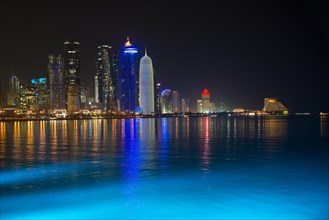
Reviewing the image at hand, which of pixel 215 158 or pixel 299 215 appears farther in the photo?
pixel 215 158

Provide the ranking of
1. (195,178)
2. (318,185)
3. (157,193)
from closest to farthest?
(157,193), (318,185), (195,178)

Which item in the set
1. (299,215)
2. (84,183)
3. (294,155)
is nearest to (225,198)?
(299,215)

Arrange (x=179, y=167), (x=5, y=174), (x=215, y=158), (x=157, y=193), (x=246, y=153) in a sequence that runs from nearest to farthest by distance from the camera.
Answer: (x=157, y=193) → (x=5, y=174) → (x=179, y=167) → (x=215, y=158) → (x=246, y=153)

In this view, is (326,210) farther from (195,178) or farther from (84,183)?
(84,183)

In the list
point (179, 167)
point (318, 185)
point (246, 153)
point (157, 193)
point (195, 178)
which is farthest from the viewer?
point (246, 153)

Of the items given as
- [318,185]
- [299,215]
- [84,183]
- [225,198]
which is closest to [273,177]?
[318,185]

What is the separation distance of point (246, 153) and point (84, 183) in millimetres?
17415

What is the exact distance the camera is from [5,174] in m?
24.0

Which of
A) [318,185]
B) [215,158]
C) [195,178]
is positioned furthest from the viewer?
[215,158]

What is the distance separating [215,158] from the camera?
3144cm

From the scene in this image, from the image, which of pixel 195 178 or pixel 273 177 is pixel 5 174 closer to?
pixel 195 178

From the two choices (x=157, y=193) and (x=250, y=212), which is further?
(x=157, y=193)

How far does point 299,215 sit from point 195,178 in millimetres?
8077

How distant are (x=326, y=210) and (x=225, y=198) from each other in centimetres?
397
